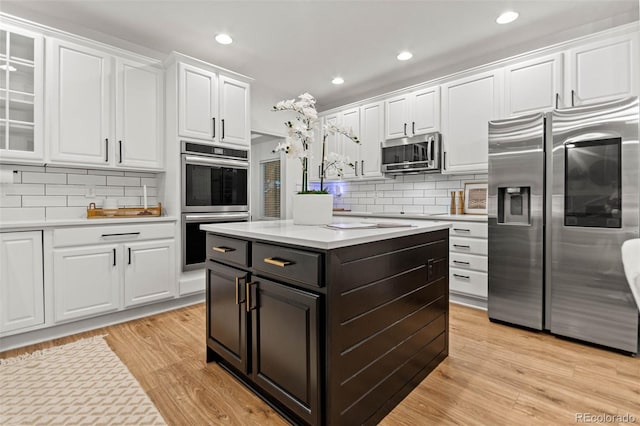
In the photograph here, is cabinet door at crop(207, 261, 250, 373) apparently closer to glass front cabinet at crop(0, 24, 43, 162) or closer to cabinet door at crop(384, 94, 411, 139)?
glass front cabinet at crop(0, 24, 43, 162)

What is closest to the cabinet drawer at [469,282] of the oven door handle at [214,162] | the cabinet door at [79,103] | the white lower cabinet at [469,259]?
the white lower cabinet at [469,259]

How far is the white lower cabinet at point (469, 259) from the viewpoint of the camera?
10.5 ft

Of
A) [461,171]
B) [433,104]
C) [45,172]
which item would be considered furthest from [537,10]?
[45,172]

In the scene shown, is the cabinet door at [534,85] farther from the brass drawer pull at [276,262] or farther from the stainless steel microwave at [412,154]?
the brass drawer pull at [276,262]

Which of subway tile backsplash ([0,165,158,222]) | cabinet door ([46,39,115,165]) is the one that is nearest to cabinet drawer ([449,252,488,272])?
subway tile backsplash ([0,165,158,222])

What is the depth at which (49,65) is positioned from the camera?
2.72m

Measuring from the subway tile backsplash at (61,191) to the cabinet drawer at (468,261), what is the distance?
3.42 meters

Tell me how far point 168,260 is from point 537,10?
13.3ft

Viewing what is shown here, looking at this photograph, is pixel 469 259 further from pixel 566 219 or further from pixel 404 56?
pixel 404 56

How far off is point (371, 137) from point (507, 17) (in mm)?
1958

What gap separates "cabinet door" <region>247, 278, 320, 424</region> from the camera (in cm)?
138

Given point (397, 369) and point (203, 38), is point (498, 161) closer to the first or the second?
Result: point (397, 369)

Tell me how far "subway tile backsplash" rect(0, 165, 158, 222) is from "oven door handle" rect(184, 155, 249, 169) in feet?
2.03

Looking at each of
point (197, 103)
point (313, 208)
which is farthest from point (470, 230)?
point (197, 103)
